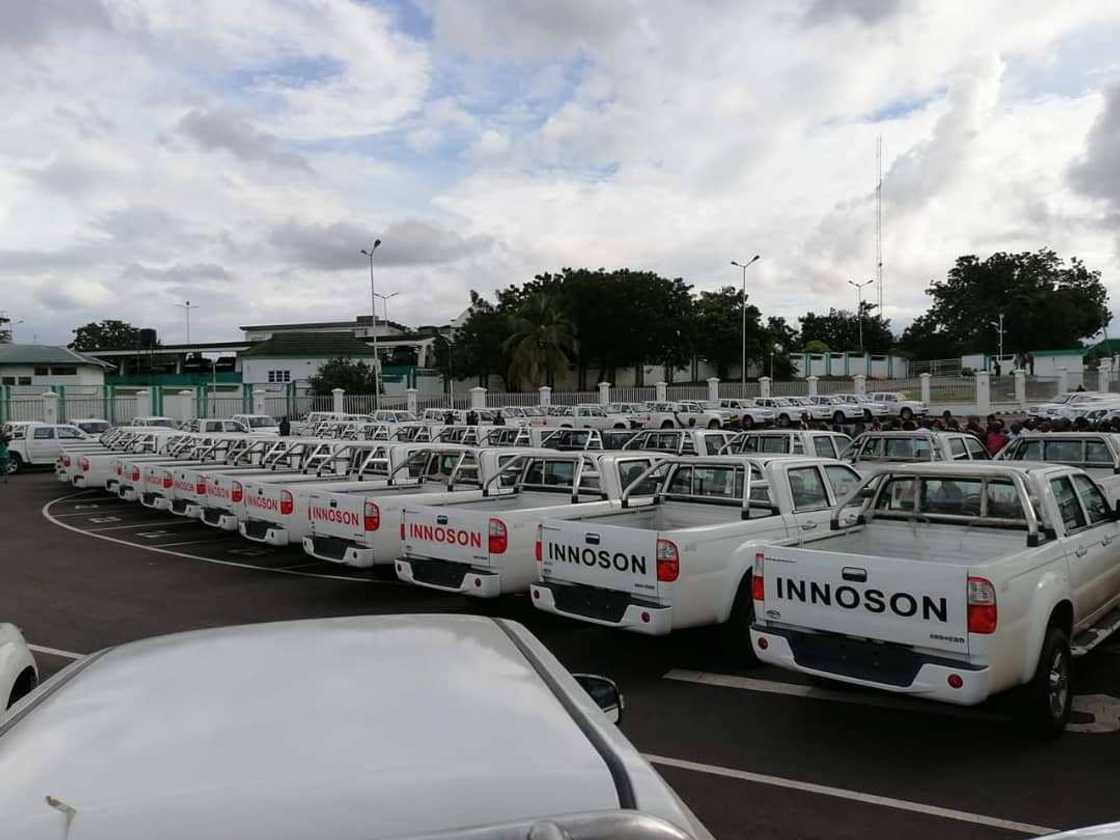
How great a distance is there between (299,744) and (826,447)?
14.7m

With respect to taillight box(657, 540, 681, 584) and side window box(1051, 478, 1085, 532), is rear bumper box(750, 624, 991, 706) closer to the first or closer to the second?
taillight box(657, 540, 681, 584)

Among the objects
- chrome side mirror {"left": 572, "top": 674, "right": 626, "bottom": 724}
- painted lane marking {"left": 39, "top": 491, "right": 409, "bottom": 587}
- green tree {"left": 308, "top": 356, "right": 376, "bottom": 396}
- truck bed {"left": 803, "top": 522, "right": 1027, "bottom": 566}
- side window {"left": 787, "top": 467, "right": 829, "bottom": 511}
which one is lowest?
painted lane marking {"left": 39, "top": 491, "right": 409, "bottom": 587}

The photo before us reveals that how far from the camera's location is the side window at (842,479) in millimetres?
9234

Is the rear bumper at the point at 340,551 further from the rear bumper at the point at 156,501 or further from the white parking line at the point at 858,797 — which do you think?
the rear bumper at the point at 156,501

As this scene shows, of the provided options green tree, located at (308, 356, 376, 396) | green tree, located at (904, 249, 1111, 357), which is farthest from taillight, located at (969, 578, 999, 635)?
green tree, located at (904, 249, 1111, 357)

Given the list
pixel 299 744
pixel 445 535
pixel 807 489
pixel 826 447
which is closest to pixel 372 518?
pixel 445 535

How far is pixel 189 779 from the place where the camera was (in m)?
1.70

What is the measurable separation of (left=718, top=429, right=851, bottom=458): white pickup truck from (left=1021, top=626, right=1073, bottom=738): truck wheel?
8.95m

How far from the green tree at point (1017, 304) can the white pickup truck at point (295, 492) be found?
88429mm

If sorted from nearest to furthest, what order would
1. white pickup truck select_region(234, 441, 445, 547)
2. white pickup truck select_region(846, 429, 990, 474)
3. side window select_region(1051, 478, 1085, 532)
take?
1. side window select_region(1051, 478, 1085, 532)
2. white pickup truck select_region(234, 441, 445, 547)
3. white pickup truck select_region(846, 429, 990, 474)

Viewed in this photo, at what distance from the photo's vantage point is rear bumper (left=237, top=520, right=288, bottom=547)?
11.5 meters

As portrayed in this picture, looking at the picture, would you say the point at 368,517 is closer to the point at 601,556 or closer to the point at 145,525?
the point at 601,556

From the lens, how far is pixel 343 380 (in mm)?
55656

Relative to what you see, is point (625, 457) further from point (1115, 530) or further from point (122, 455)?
point (122, 455)
